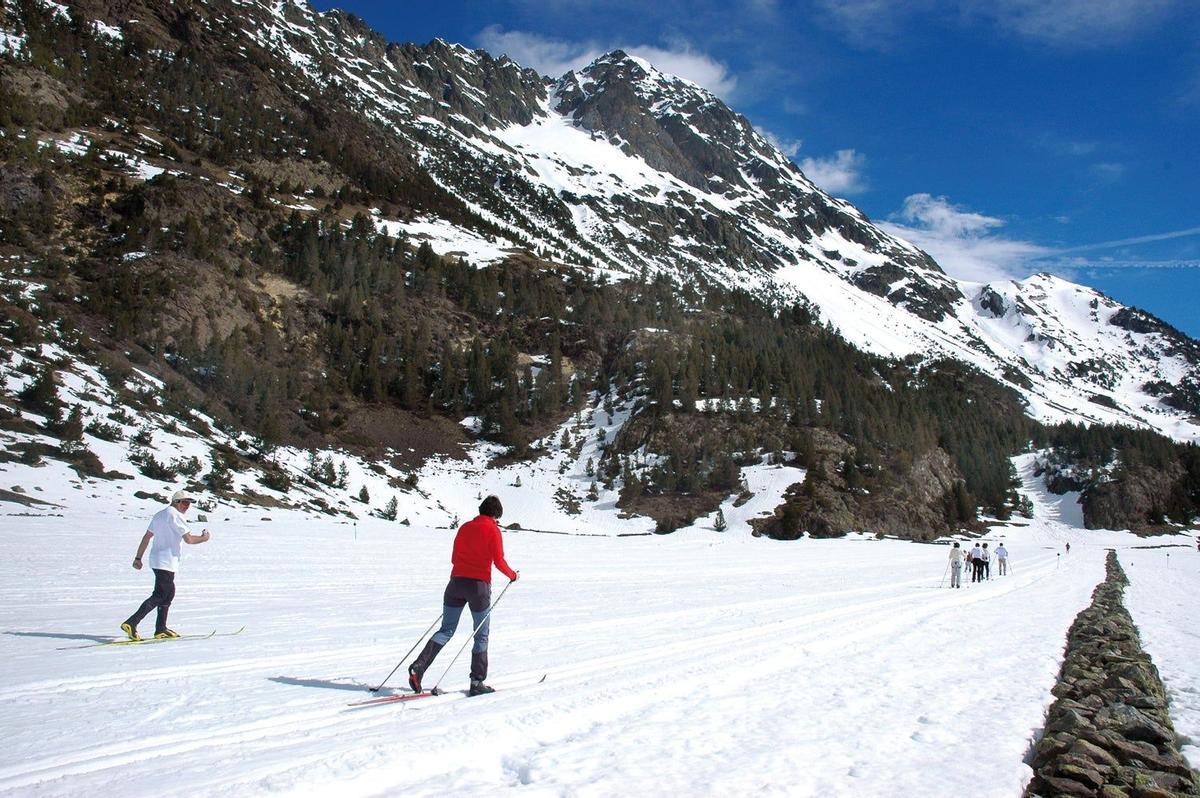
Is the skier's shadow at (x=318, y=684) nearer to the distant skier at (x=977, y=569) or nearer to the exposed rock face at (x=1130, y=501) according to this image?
the distant skier at (x=977, y=569)

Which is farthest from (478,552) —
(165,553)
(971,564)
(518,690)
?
(971,564)

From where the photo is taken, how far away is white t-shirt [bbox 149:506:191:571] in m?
8.10

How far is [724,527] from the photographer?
47.0 meters

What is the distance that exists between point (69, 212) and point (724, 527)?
193ft

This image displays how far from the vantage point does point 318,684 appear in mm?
6418

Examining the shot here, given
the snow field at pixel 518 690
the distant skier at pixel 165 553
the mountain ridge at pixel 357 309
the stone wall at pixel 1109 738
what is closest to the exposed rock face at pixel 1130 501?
the mountain ridge at pixel 357 309

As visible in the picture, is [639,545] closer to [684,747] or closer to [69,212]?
[684,747]

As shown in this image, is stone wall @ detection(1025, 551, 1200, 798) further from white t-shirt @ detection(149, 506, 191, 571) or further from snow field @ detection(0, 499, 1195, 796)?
white t-shirt @ detection(149, 506, 191, 571)

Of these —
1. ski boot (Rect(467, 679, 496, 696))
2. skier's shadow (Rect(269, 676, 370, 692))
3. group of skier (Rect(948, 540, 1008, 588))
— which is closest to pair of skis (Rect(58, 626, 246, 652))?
skier's shadow (Rect(269, 676, 370, 692))

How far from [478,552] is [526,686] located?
148 cm

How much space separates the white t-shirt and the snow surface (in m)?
1.02

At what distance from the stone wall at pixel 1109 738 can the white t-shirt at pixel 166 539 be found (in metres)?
9.04

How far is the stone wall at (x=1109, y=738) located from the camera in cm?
451

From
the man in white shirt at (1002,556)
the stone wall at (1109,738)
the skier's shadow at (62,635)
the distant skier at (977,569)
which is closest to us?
the stone wall at (1109,738)
